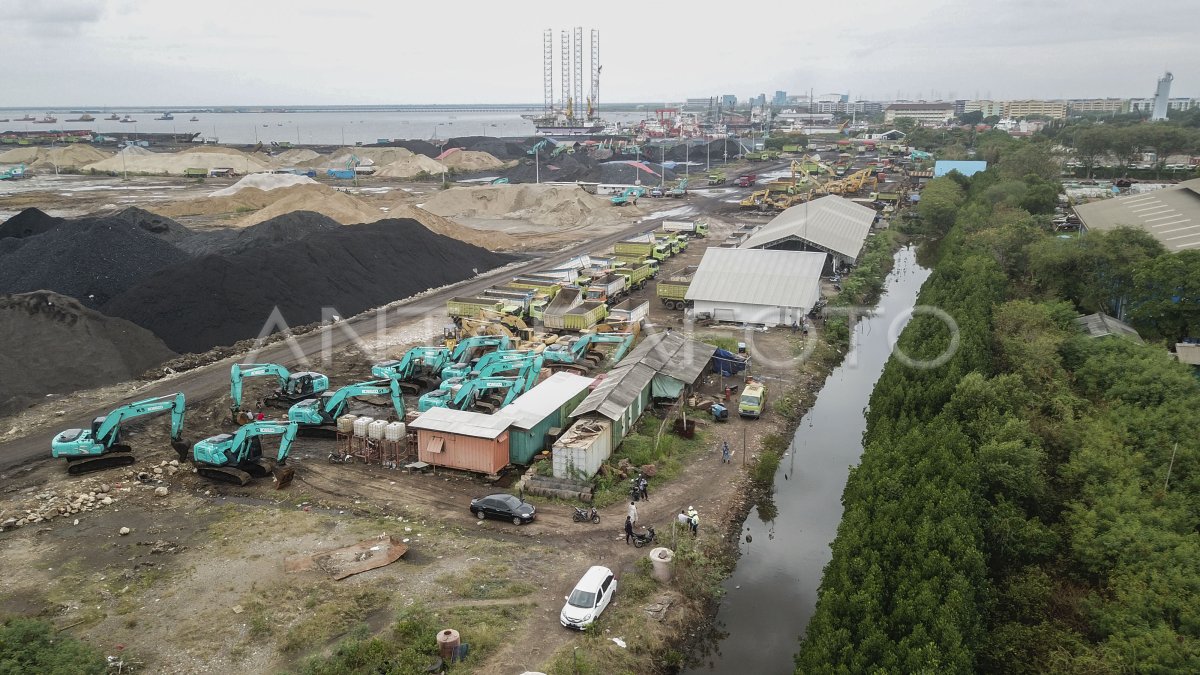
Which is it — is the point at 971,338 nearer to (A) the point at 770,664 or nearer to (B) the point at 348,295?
(A) the point at 770,664

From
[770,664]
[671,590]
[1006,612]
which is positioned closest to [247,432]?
[671,590]

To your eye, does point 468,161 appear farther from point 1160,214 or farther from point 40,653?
point 40,653

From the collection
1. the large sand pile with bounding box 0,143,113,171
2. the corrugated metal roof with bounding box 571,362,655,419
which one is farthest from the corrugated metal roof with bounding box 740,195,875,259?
the large sand pile with bounding box 0,143,113,171

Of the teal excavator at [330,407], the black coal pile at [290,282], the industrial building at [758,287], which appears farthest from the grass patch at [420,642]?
the industrial building at [758,287]

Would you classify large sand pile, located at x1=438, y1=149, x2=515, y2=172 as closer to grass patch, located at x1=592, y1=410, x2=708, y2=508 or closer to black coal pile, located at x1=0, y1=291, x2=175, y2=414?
black coal pile, located at x1=0, y1=291, x2=175, y2=414

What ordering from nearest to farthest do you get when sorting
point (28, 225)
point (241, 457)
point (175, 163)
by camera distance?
point (241, 457), point (28, 225), point (175, 163)

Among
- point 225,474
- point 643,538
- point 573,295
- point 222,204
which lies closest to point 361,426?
point 225,474

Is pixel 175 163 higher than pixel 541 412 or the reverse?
higher

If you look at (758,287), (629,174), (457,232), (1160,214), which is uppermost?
(629,174)
